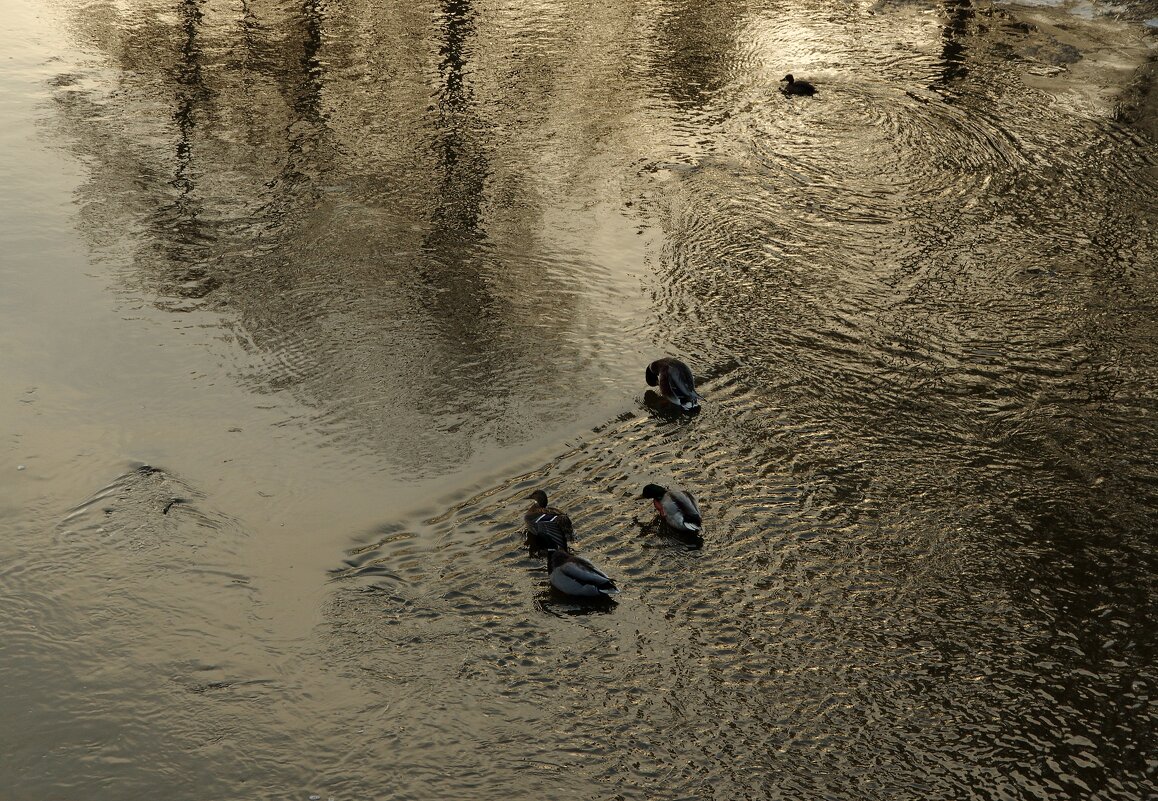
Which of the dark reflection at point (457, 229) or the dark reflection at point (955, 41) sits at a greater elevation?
the dark reflection at point (955, 41)

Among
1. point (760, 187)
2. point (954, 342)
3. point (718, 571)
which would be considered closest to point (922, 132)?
point (760, 187)

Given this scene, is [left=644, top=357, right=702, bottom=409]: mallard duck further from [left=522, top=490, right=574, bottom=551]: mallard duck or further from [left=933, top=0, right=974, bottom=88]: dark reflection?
[left=933, top=0, right=974, bottom=88]: dark reflection

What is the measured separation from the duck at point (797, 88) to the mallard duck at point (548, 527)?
8.75 metres

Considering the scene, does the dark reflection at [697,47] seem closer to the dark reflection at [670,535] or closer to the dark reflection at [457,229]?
the dark reflection at [457,229]

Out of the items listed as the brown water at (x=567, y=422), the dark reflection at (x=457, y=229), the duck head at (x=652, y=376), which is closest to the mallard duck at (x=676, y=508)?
the brown water at (x=567, y=422)

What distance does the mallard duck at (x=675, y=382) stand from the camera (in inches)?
359

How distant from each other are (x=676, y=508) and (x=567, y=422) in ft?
5.35

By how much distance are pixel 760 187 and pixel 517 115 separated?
3540 millimetres

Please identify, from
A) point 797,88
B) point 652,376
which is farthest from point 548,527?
point 797,88

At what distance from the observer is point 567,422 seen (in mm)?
9156

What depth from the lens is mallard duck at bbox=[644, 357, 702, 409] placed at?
912 cm

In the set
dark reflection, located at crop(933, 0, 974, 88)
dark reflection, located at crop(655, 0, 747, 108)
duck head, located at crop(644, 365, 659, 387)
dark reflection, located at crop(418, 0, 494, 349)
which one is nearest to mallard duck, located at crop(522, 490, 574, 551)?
duck head, located at crop(644, 365, 659, 387)

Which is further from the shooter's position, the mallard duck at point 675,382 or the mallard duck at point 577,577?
the mallard duck at point 675,382

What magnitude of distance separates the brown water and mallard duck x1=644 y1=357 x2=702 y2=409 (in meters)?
0.26
